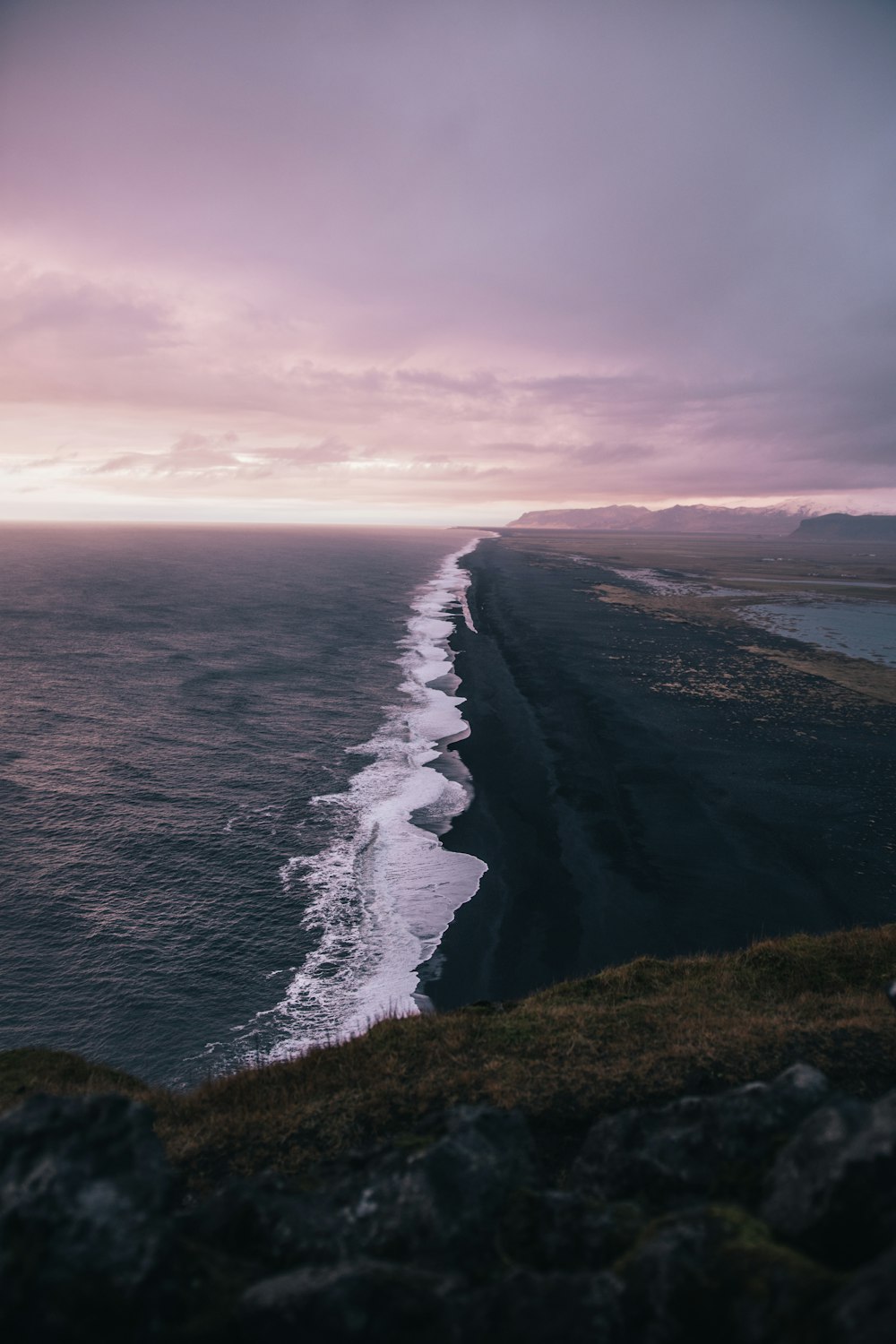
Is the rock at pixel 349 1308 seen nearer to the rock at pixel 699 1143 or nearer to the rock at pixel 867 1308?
the rock at pixel 699 1143

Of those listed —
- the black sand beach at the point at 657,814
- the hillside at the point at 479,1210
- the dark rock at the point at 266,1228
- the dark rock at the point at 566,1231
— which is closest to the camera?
the hillside at the point at 479,1210

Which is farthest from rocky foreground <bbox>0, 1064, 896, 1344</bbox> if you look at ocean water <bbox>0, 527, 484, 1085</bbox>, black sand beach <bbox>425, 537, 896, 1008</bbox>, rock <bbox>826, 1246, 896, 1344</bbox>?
black sand beach <bbox>425, 537, 896, 1008</bbox>

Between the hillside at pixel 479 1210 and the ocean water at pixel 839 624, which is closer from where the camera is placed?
the hillside at pixel 479 1210

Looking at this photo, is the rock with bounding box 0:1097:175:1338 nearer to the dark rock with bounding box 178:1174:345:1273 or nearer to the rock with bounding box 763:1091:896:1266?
the dark rock with bounding box 178:1174:345:1273

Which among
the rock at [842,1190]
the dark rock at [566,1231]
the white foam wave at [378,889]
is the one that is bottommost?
the white foam wave at [378,889]

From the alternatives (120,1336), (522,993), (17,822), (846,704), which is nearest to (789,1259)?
(120,1336)

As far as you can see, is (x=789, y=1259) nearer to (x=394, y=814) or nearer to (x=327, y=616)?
→ (x=394, y=814)

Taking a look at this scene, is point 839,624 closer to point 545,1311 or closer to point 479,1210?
point 479,1210

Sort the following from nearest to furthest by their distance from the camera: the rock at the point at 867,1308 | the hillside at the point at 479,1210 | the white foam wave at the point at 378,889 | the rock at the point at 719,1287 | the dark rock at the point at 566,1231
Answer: the rock at the point at 867,1308 → the rock at the point at 719,1287 → the hillside at the point at 479,1210 → the dark rock at the point at 566,1231 → the white foam wave at the point at 378,889

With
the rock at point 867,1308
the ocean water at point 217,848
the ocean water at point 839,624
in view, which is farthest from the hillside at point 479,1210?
the ocean water at point 839,624
